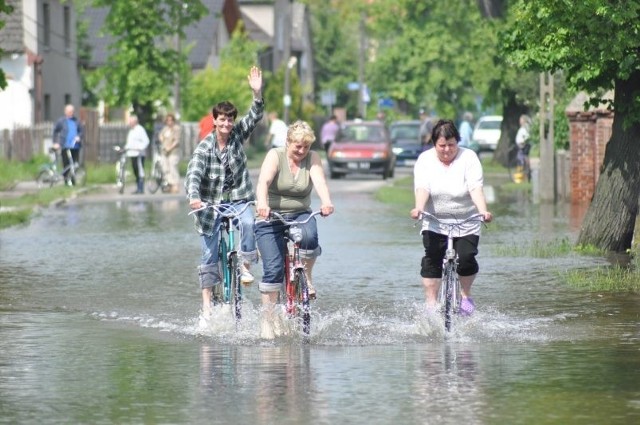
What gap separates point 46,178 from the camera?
37.7m

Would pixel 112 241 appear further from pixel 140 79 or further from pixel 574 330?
pixel 140 79

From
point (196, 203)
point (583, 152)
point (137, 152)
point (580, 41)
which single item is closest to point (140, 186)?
point (137, 152)

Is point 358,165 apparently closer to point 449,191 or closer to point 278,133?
point 278,133

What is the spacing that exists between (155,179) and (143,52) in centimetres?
1033

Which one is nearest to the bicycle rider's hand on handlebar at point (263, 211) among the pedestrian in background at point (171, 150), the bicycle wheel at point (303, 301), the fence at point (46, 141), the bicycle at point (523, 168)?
the bicycle wheel at point (303, 301)

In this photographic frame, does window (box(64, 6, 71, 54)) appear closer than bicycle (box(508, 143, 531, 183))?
No

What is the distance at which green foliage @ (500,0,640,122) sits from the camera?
1727 cm

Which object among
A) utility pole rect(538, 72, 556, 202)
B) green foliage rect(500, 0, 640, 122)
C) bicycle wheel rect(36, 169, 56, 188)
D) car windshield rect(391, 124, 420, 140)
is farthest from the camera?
car windshield rect(391, 124, 420, 140)

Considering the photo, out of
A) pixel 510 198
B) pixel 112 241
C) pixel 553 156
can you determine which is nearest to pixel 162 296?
pixel 112 241

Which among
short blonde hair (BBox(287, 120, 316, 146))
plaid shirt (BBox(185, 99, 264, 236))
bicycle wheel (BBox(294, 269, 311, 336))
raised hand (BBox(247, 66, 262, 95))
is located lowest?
bicycle wheel (BBox(294, 269, 311, 336))

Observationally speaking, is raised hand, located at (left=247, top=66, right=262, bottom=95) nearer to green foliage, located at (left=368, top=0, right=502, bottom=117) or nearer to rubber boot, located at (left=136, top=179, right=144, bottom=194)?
rubber boot, located at (left=136, top=179, right=144, bottom=194)

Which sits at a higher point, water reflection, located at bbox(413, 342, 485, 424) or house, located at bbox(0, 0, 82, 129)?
house, located at bbox(0, 0, 82, 129)

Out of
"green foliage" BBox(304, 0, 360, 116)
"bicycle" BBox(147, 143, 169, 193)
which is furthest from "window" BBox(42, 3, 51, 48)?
"green foliage" BBox(304, 0, 360, 116)

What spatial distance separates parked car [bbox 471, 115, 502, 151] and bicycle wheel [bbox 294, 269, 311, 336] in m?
55.3
